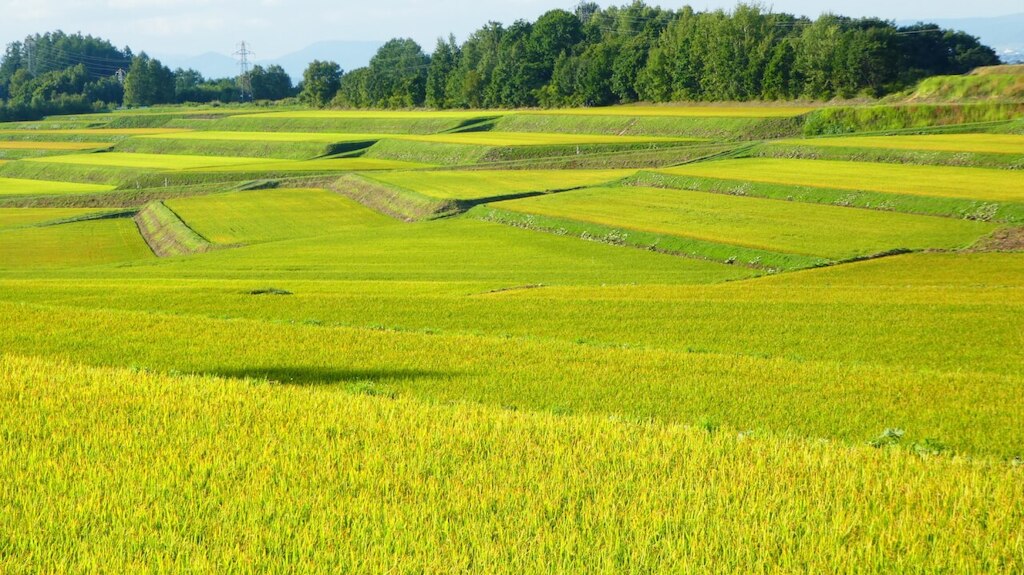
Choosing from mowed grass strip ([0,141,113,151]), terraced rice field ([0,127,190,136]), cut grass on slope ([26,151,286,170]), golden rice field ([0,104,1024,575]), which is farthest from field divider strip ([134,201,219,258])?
terraced rice field ([0,127,190,136])

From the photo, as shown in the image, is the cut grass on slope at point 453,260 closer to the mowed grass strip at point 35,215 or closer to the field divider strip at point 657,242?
the field divider strip at point 657,242

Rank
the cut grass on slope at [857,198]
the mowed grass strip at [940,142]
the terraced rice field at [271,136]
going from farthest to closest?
the terraced rice field at [271,136]
the mowed grass strip at [940,142]
the cut grass on slope at [857,198]

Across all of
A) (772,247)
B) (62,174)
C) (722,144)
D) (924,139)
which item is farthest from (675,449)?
(62,174)

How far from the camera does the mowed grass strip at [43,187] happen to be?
99.2 meters

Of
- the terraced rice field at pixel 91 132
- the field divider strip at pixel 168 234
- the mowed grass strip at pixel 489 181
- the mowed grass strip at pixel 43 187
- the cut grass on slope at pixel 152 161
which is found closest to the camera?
the field divider strip at pixel 168 234

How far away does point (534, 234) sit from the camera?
2461 inches

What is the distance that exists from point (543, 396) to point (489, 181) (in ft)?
233

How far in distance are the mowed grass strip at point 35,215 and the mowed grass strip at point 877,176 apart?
47588 millimetres

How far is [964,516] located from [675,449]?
3171 millimetres

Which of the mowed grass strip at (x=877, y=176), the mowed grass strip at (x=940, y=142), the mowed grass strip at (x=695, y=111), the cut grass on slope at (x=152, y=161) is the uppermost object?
the mowed grass strip at (x=695, y=111)

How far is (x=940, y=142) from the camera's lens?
276ft

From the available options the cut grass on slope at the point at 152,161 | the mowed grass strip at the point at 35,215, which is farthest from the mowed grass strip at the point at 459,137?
the mowed grass strip at the point at 35,215

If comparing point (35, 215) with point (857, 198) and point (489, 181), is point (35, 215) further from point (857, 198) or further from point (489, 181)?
point (857, 198)

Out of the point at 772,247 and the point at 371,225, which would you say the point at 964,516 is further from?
the point at 371,225
